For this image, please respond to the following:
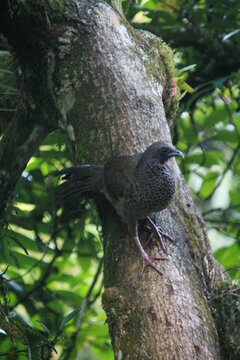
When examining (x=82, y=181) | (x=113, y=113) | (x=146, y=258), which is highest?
(x=113, y=113)

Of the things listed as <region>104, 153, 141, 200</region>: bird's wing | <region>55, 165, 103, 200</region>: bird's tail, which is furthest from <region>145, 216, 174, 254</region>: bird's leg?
<region>55, 165, 103, 200</region>: bird's tail

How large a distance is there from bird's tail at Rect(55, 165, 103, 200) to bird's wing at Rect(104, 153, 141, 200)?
0.05 meters

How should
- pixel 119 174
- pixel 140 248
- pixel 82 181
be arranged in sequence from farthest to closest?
pixel 82 181 → pixel 119 174 → pixel 140 248

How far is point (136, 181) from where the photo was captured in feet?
8.42

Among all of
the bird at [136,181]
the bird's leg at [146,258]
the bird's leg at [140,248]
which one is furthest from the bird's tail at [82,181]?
the bird's leg at [146,258]

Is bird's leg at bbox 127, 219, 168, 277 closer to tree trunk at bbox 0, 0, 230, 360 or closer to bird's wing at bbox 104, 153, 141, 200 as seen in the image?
tree trunk at bbox 0, 0, 230, 360

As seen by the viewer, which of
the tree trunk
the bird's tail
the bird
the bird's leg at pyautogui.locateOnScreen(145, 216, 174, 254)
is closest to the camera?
the tree trunk

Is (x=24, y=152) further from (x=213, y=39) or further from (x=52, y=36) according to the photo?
(x=213, y=39)

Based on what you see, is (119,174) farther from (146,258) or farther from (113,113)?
(146,258)

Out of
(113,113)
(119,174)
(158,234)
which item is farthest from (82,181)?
(158,234)

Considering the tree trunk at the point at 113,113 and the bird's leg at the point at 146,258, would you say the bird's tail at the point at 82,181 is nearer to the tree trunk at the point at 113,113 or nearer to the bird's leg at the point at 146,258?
the tree trunk at the point at 113,113

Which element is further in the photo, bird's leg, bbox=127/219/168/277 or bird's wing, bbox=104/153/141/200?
bird's wing, bbox=104/153/141/200

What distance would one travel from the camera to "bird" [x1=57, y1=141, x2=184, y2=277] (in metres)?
2.43

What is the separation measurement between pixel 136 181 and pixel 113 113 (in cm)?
41
